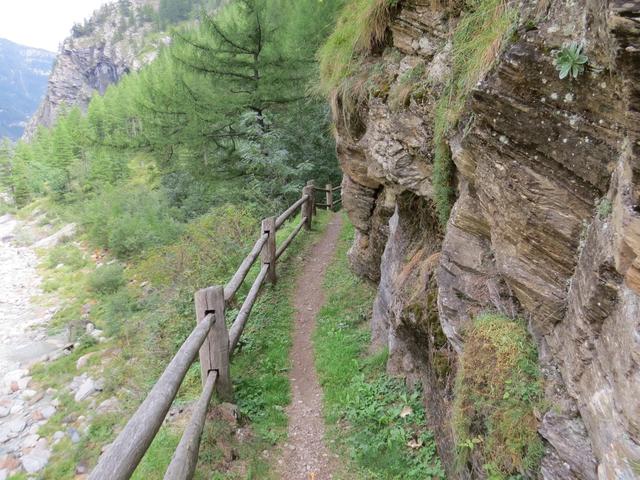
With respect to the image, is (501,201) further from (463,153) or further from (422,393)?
(422,393)

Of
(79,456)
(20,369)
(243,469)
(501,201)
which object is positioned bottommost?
(20,369)

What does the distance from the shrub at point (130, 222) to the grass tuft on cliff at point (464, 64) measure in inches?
483

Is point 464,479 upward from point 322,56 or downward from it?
downward

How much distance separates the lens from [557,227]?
2.45m

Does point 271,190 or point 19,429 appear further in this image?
point 271,190

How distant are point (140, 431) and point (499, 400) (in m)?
2.28

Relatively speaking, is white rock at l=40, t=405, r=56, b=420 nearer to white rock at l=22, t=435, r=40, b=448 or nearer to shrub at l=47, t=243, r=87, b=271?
white rock at l=22, t=435, r=40, b=448

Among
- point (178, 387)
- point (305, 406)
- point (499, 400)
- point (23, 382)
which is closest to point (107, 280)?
point (23, 382)

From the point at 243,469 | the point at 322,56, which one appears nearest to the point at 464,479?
the point at 243,469

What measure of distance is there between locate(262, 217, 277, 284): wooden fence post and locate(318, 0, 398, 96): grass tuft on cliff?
2.54 metres

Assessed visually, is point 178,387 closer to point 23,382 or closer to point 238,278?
point 238,278

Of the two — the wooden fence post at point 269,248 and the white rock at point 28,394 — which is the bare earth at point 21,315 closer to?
the white rock at point 28,394

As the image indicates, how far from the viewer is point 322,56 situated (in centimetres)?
700

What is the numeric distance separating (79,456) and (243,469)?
3.87m
